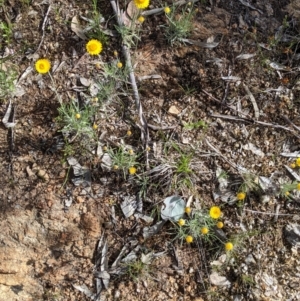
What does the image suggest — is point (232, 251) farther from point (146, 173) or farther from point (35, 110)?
point (35, 110)

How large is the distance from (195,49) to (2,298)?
2.19 metres

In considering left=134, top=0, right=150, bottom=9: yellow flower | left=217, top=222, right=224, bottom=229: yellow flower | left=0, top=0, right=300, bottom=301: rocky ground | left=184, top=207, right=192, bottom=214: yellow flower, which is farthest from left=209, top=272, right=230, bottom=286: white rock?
left=134, top=0, right=150, bottom=9: yellow flower

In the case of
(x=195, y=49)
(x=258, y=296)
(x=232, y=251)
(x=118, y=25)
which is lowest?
(x=258, y=296)

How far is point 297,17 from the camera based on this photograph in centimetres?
317

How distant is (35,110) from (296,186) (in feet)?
6.28

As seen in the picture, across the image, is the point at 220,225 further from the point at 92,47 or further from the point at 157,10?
the point at 157,10

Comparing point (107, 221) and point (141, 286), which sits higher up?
point (107, 221)

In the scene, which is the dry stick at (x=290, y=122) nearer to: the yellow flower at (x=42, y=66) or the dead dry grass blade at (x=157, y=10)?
the dead dry grass blade at (x=157, y=10)

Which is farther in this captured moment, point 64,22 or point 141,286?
point 64,22

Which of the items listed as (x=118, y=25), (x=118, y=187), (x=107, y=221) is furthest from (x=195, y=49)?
(x=107, y=221)

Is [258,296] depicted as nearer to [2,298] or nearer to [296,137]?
[296,137]

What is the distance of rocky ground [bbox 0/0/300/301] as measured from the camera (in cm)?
289

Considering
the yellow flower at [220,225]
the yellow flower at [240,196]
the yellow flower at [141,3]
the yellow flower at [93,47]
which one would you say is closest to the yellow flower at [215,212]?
the yellow flower at [220,225]

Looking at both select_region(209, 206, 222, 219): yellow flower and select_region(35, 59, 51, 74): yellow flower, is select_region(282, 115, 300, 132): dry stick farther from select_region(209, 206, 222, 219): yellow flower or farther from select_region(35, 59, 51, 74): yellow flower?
select_region(35, 59, 51, 74): yellow flower
